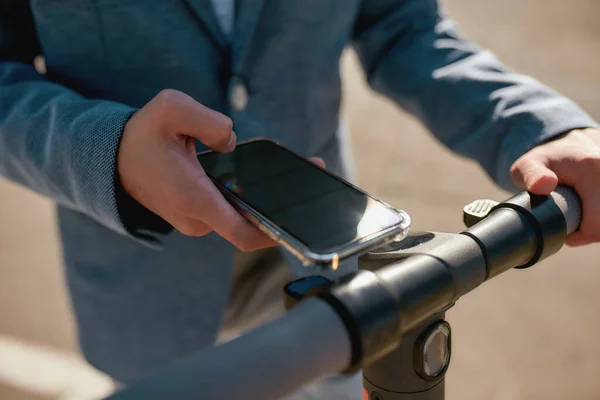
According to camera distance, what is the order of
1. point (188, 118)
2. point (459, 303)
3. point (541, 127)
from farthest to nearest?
point (459, 303)
point (541, 127)
point (188, 118)

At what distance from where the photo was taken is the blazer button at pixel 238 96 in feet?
2.09

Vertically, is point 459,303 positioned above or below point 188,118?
below

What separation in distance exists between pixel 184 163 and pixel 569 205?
0.30 m

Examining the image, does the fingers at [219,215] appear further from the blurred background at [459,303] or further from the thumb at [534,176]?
the blurred background at [459,303]

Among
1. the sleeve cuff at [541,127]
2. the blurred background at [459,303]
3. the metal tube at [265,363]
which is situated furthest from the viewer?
the blurred background at [459,303]

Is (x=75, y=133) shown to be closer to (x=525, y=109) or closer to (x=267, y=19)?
(x=267, y=19)

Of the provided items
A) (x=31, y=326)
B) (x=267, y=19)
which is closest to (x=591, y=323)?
(x=267, y=19)

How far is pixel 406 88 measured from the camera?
717 mm

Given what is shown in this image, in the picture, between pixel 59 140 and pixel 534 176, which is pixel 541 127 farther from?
pixel 59 140

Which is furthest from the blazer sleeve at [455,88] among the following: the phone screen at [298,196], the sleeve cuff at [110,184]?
the sleeve cuff at [110,184]

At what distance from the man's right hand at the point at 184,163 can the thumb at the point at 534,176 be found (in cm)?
21

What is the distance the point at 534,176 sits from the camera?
481mm

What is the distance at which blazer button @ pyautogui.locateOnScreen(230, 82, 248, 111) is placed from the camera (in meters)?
0.64

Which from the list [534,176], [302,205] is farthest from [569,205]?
[302,205]
